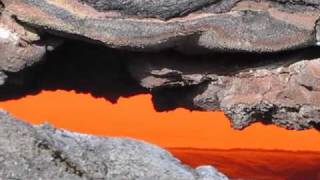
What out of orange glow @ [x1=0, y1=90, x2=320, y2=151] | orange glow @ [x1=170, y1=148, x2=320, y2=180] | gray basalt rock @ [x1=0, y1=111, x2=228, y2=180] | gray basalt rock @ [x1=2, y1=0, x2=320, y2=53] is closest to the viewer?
gray basalt rock @ [x1=0, y1=111, x2=228, y2=180]

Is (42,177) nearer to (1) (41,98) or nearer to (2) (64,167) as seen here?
(2) (64,167)

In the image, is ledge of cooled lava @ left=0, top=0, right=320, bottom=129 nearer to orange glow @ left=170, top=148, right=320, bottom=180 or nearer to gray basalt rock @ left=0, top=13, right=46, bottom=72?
gray basalt rock @ left=0, top=13, right=46, bottom=72

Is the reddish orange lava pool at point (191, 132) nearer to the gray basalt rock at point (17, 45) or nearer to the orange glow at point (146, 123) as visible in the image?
the orange glow at point (146, 123)

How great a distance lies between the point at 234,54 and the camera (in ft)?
4.26

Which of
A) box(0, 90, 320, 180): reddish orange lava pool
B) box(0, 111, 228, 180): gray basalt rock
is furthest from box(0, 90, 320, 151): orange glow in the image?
box(0, 111, 228, 180): gray basalt rock

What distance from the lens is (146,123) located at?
176cm

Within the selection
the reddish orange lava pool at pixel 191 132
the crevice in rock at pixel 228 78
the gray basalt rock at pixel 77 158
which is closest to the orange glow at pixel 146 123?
the reddish orange lava pool at pixel 191 132

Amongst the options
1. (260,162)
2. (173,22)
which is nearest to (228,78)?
(173,22)

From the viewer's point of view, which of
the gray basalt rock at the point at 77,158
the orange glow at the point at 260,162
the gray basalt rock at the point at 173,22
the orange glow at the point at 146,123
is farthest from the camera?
the orange glow at the point at 260,162

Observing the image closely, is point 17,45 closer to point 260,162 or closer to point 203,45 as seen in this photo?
point 203,45

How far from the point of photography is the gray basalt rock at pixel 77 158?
104 centimetres

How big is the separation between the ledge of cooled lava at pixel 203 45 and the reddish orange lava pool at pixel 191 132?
10.6 inches

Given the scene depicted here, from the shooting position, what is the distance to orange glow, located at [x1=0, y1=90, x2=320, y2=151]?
163 centimetres

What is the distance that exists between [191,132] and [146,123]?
0.10 m
